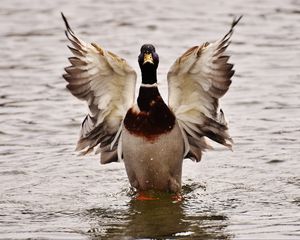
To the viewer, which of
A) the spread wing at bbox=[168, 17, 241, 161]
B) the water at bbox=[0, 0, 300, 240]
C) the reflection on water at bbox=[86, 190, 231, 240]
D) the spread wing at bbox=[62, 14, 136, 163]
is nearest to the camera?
the reflection on water at bbox=[86, 190, 231, 240]

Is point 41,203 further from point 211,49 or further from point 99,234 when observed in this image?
point 211,49

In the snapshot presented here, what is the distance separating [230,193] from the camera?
9375 mm

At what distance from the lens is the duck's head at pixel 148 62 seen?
29.5 feet

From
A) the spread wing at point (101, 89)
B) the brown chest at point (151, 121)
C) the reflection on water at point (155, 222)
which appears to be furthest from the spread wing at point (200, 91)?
the reflection on water at point (155, 222)

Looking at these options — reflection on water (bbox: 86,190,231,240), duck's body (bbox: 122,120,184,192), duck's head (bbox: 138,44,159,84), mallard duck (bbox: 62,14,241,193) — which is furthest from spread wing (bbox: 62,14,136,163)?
reflection on water (bbox: 86,190,231,240)

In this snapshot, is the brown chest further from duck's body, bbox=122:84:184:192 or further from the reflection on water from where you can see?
the reflection on water

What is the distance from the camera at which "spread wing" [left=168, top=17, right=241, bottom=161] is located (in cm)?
892

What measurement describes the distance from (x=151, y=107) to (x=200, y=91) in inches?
19.7

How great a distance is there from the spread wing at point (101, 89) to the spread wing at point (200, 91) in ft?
1.36

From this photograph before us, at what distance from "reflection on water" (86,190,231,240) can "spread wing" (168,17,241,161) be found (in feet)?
2.15

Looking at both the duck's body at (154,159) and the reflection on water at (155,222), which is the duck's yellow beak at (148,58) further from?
the reflection on water at (155,222)

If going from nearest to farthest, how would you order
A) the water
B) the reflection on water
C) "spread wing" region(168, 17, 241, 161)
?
the reflection on water, the water, "spread wing" region(168, 17, 241, 161)

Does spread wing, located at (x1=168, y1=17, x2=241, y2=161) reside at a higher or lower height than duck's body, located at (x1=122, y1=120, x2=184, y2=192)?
higher

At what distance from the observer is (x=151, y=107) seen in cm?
898
